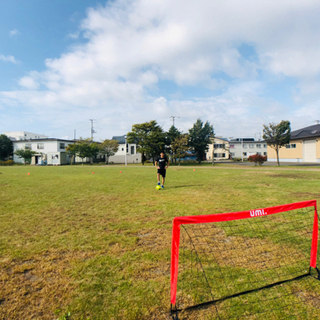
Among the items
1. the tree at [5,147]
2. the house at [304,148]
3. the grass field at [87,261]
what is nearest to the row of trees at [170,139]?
the house at [304,148]

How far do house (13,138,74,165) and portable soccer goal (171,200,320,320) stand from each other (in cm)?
5352

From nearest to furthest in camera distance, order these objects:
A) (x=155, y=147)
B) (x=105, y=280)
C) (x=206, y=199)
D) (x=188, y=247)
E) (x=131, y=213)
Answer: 1. (x=105, y=280)
2. (x=188, y=247)
3. (x=131, y=213)
4. (x=206, y=199)
5. (x=155, y=147)

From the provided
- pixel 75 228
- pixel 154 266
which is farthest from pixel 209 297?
pixel 75 228

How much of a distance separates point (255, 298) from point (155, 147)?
134ft

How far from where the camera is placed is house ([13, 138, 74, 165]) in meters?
51.7

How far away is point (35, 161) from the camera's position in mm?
55031

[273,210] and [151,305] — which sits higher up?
[273,210]

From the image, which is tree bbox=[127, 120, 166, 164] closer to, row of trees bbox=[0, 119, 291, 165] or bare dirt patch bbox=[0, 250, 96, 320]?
row of trees bbox=[0, 119, 291, 165]

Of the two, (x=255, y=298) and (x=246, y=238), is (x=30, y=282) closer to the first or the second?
(x=255, y=298)

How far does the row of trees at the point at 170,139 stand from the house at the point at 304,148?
655 inches

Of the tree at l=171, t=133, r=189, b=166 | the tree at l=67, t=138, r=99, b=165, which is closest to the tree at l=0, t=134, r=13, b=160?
the tree at l=67, t=138, r=99, b=165

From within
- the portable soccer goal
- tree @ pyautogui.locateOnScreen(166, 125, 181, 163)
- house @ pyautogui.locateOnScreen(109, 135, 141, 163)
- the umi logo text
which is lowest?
the portable soccer goal

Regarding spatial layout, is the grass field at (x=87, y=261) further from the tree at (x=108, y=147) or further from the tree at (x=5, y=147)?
the tree at (x=5, y=147)

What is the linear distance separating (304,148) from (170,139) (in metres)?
26.3
